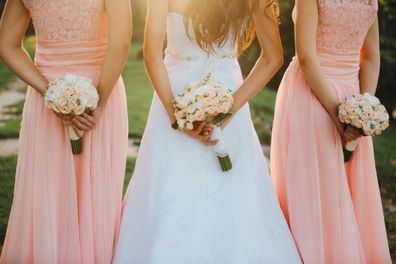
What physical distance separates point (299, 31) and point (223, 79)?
0.63 meters

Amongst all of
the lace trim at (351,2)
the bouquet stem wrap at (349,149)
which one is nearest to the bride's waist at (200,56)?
the lace trim at (351,2)

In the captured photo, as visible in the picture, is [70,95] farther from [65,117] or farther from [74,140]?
[74,140]

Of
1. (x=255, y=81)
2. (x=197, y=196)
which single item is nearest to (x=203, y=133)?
(x=197, y=196)

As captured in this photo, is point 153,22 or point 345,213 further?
point 345,213

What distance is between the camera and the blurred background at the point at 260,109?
21.8ft

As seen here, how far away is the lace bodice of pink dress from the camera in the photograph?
3.63 meters

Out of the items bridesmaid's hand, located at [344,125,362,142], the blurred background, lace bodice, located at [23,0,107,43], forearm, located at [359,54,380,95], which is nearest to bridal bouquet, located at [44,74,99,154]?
lace bodice, located at [23,0,107,43]

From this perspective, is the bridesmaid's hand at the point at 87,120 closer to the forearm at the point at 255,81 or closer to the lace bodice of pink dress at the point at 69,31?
the lace bodice of pink dress at the point at 69,31

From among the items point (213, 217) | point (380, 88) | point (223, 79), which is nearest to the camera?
point (213, 217)

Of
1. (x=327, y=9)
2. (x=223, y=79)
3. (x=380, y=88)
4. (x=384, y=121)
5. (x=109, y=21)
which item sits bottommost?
(x=380, y=88)

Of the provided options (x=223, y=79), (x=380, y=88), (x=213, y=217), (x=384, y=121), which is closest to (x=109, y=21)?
(x=223, y=79)

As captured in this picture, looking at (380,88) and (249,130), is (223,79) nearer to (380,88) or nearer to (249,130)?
(249,130)

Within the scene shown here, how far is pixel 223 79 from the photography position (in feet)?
12.7

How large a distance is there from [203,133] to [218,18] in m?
0.79
